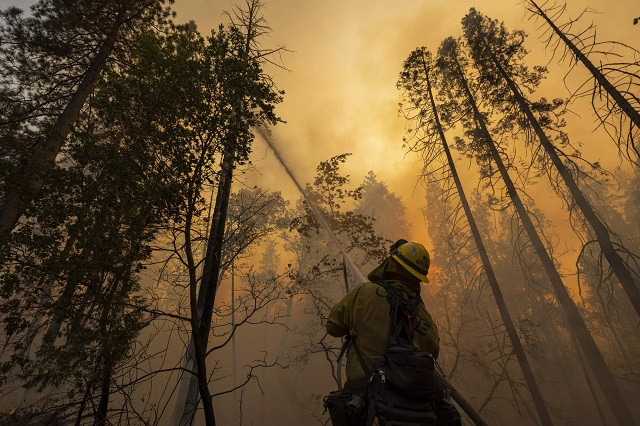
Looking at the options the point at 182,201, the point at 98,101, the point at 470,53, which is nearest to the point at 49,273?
the point at 182,201

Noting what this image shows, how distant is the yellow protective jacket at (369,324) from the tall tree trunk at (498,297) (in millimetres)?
9077

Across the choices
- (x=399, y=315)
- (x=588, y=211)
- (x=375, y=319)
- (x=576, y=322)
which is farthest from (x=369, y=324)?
(x=576, y=322)

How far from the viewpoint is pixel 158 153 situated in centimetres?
488

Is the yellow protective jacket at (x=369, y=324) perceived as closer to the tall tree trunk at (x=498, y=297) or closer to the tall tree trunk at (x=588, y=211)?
the tall tree trunk at (x=588, y=211)

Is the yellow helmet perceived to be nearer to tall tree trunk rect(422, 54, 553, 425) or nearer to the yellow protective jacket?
the yellow protective jacket

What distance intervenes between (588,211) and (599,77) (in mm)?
4283

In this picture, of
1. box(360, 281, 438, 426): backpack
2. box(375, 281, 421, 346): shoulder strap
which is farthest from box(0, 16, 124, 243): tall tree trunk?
box(360, 281, 438, 426): backpack

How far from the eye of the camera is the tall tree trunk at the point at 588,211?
8.77 metres

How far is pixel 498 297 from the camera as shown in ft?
36.8

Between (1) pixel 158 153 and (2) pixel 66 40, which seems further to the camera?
(2) pixel 66 40

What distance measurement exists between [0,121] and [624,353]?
5285 cm

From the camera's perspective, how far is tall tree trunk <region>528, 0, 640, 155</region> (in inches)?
281

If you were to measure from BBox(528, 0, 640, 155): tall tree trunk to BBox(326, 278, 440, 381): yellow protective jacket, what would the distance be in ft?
25.6

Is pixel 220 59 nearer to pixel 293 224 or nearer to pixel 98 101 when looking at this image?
pixel 98 101
